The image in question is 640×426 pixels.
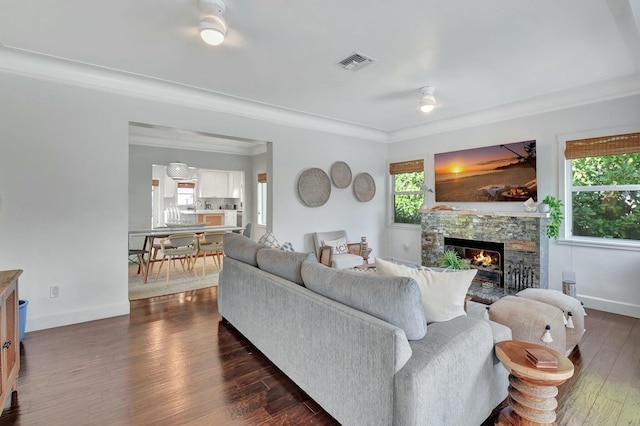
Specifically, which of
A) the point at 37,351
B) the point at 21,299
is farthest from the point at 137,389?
the point at 21,299

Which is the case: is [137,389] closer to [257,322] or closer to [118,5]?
[257,322]

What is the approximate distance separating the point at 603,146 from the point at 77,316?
6.26 meters

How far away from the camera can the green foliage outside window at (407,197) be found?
5738 millimetres

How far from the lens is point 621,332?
3014 millimetres

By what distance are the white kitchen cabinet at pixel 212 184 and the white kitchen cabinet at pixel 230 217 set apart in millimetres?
667

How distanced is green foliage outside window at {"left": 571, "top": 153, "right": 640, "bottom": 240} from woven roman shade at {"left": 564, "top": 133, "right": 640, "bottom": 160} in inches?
5.0

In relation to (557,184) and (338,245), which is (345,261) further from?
(557,184)

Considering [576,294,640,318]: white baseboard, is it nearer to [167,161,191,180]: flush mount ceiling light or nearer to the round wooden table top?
the round wooden table top

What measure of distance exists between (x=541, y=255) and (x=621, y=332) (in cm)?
108

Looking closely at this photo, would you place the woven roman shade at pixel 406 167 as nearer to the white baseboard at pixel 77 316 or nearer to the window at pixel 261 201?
the window at pixel 261 201

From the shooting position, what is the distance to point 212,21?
2.13m

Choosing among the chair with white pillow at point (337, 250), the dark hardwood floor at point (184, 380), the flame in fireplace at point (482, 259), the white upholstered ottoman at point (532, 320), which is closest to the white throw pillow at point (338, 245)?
the chair with white pillow at point (337, 250)

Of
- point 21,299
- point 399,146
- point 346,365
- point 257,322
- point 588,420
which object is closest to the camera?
point 346,365

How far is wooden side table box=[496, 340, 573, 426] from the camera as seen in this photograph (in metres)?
1.41
